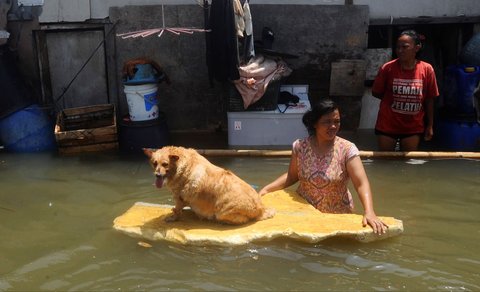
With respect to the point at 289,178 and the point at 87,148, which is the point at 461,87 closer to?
the point at 289,178

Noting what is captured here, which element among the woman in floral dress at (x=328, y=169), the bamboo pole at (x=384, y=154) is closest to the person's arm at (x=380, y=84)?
the bamboo pole at (x=384, y=154)

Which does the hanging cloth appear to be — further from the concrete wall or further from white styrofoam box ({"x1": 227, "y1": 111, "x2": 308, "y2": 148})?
the concrete wall

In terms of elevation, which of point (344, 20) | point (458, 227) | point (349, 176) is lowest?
point (458, 227)

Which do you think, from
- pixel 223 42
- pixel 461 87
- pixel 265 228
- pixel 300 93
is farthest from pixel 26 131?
pixel 461 87

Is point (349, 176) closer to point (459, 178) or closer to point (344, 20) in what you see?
point (459, 178)

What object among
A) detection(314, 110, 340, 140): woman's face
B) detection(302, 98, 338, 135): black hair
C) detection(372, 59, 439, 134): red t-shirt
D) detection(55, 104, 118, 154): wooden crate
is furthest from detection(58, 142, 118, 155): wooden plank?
detection(314, 110, 340, 140): woman's face

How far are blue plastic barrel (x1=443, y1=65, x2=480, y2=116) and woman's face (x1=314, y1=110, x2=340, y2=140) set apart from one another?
4510mm

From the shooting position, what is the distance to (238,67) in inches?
318

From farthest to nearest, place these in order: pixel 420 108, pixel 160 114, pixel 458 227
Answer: pixel 160 114
pixel 420 108
pixel 458 227

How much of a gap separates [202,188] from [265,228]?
2.22 feet

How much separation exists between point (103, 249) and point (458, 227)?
3.58 m

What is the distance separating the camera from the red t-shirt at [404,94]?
23.1 feet

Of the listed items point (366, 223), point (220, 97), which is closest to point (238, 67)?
point (220, 97)

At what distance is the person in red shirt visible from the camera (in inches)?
276
